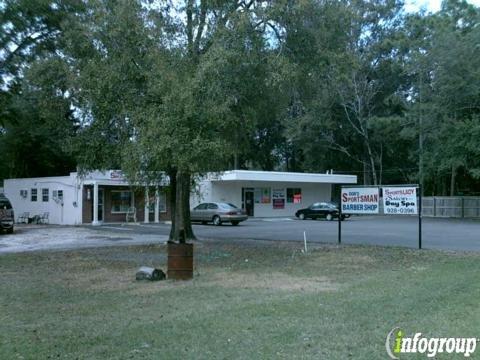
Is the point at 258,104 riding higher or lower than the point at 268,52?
lower

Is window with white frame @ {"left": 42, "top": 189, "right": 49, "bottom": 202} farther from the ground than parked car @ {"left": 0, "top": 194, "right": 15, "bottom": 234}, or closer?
farther from the ground

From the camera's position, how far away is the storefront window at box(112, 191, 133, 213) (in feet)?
118

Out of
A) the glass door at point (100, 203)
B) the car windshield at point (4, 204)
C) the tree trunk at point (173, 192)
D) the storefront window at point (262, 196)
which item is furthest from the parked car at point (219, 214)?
the tree trunk at point (173, 192)

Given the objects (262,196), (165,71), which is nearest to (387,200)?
(165,71)

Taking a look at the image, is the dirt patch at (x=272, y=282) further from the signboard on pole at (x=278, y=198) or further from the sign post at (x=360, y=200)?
the signboard on pole at (x=278, y=198)

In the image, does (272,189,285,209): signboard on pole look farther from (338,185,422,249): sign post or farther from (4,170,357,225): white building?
(338,185,422,249): sign post

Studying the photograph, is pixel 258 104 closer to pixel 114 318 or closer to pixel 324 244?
pixel 324 244

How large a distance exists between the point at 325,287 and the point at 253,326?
3729mm

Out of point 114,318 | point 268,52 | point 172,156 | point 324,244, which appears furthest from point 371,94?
point 114,318

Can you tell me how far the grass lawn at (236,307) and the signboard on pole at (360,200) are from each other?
12.0 feet

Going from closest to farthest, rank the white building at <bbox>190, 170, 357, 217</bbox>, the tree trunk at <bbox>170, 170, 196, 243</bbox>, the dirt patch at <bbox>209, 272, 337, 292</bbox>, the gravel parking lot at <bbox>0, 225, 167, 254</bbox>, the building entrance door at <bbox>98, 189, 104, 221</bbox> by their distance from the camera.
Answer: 1. the dirt patch at <bbox>209, 272, 337, 292</bbox>
2. the tree trunk at <bbox>170, 170, 196, 243</bbox>
3. the gravel parking lot at <bbox>0, 225, 167, 254</bbox>
4. the building entrance door at <bbox>98, 189, 104, 221</bbox>
5. the white building at <bbox>190, 170, 357, 217</bbox>

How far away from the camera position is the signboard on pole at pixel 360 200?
18.6 metres

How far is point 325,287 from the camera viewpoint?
10.5 meters

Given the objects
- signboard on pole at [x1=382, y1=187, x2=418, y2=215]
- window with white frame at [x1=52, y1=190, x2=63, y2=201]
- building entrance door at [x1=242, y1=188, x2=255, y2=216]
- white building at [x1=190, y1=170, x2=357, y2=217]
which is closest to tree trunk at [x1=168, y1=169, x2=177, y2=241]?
signboard on pole at [x1=382, y1=187, x2=418, y2=215]
